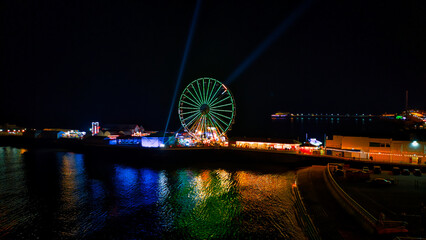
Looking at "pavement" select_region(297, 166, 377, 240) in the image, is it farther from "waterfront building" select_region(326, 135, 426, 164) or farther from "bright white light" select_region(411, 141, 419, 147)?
"bright white light" select_region(411, 141, 419, 147)

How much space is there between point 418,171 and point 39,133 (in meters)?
78.0

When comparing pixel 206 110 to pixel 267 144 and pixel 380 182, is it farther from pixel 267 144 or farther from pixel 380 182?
pixel 380 182

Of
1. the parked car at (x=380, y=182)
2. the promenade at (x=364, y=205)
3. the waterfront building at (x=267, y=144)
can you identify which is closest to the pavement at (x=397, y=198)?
the promenade at (x=364, y=205)

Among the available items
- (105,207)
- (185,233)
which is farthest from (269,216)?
(105,207)

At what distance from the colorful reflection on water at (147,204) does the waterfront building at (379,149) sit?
32.1 ft

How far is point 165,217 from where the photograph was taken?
17766 mm

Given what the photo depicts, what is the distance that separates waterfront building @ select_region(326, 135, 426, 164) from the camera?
27484mm

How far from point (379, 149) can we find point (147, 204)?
2853 cm

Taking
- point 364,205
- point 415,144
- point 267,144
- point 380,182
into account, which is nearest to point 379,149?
point 415,144

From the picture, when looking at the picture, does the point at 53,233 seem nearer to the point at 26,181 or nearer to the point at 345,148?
the point at 26,181

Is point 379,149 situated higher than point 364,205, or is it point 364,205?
point 379,149

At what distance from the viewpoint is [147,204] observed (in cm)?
2019

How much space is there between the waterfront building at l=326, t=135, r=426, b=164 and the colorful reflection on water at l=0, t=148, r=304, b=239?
978cm

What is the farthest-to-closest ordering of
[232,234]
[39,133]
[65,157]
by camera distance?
[39,133] → [65,157] → [232,234]
